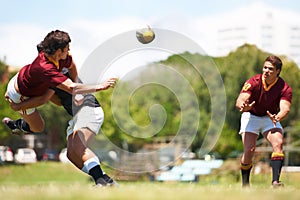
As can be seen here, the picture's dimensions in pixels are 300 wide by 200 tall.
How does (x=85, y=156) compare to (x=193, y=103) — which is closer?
(x=85, y=156)

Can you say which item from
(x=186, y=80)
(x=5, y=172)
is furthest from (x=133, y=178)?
(x=186, y=80)

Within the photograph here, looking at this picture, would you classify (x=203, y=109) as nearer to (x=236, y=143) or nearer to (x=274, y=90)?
(x=236, y=143)

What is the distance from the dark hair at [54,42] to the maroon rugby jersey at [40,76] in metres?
0.14

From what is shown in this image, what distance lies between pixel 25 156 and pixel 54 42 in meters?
53.4

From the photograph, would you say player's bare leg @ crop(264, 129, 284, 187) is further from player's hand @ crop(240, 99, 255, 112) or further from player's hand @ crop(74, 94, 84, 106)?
player's hand @ crop(74, 94, 84, 106)

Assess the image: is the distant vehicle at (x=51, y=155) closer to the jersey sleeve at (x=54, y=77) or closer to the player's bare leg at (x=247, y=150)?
the player's bare leg at (x=247, y=150)

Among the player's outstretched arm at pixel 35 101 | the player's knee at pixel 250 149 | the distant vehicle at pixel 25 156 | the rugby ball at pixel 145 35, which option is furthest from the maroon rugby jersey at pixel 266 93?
the distant vehicle at pixel 25 156

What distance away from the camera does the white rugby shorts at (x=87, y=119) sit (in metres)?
9.37

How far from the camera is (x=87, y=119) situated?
30.7 feet

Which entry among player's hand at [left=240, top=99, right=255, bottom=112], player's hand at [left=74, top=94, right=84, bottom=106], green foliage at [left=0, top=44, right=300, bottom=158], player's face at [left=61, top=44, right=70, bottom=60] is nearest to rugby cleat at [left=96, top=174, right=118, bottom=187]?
player's hand at [left=74, top=94, right=84, bottom=106]

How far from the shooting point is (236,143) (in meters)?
56.8

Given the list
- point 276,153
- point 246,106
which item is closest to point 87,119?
→ point 246,106

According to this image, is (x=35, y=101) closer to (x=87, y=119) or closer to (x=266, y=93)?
(x=87, y=119)

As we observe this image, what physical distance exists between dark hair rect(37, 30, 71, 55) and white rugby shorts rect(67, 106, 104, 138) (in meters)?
1.00
